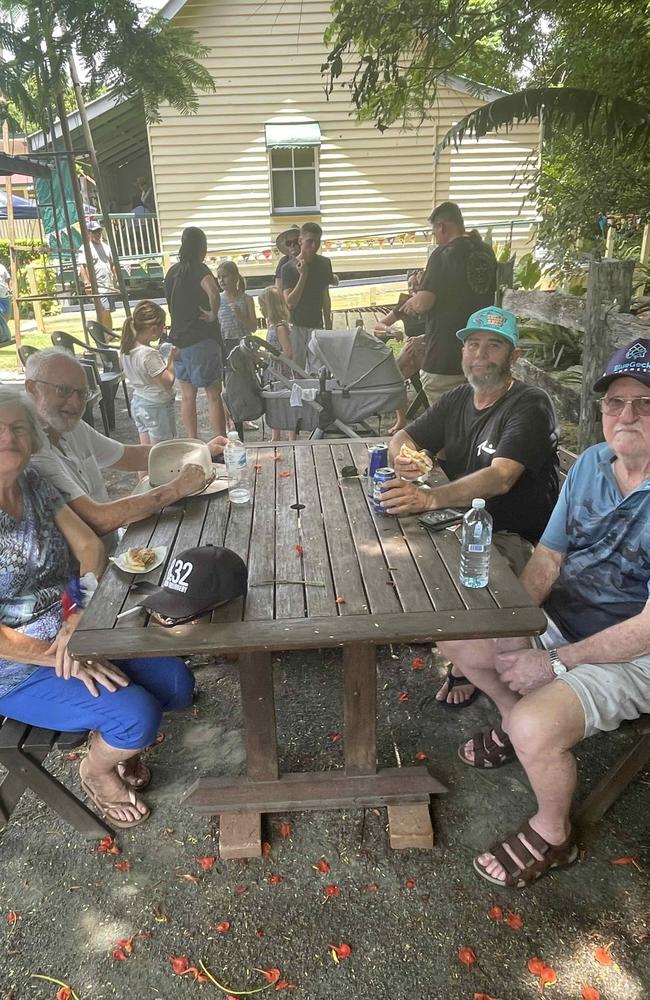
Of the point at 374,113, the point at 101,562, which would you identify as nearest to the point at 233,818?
the point at 101,562

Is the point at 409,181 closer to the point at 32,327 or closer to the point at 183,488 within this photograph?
the point at 32,327

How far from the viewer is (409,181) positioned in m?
12.6

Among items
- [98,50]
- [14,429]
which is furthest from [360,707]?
[98,50]

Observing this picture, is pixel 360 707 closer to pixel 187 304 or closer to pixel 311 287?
pixel 187 304

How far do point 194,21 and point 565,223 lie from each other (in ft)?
25.0

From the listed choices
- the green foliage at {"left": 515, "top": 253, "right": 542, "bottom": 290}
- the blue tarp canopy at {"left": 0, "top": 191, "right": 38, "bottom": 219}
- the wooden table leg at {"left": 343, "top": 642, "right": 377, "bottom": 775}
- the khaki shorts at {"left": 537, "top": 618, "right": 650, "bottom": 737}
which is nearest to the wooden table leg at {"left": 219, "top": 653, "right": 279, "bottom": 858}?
the wooden table leg at {"left": 343, "top": 642, "right": 377, "bottom": 775}

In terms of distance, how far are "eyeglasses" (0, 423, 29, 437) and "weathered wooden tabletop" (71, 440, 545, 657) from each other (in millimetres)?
518

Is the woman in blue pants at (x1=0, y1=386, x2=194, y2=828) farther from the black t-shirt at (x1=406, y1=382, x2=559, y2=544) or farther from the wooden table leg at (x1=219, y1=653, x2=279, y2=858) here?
the black t-shirt at (x1=406, y1=382, x2=559, y2=544)

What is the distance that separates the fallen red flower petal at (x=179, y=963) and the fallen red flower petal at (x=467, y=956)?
774 mm

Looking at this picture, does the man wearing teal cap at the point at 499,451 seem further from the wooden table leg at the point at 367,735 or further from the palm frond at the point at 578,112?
the palm frond at the point at 578,112

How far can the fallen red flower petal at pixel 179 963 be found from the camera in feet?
5.91

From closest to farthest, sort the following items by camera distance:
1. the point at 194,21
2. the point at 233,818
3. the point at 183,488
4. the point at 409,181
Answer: the point at 233,818, the point at 183,488, the point at 194,21, the point at 409,181

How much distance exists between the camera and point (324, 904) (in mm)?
1979

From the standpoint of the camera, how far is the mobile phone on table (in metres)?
2.33
